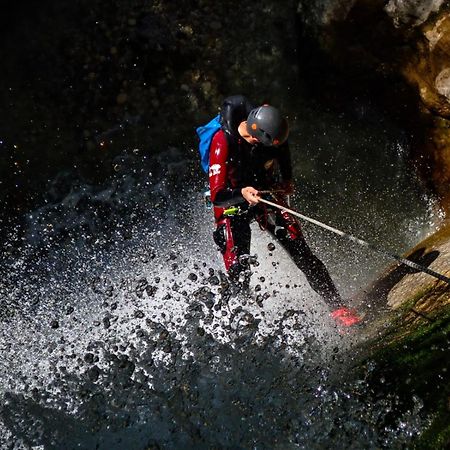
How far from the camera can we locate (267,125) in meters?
5.29

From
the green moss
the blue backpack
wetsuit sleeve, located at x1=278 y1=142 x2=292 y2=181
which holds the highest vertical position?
the blue backpack

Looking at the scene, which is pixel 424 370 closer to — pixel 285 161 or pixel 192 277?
pixel 285 161

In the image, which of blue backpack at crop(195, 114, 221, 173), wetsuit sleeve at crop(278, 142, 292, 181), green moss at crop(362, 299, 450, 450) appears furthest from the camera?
wetsuit sleeve at crop(278, 142, 292, 181)

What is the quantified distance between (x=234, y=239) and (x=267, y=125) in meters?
1.51

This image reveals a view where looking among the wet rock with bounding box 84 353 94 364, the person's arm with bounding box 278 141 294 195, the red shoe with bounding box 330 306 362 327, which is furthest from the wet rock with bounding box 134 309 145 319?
the person's arm with bounding box 278 141 294 195

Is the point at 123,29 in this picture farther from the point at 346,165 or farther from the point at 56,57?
the point at 346,165

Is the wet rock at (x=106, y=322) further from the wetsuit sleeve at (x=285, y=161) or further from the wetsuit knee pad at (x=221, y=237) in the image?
the wetsuit sleeve at (x=285, y=161)

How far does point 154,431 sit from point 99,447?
0.61 metres

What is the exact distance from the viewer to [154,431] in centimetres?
584

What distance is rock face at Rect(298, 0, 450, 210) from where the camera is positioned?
6926 millimetres

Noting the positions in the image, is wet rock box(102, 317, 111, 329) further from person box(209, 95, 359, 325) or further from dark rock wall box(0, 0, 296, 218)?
dark rock wall box(0, 0, 296, 218)

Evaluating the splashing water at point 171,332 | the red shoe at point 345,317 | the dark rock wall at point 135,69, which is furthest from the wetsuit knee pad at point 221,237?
the dark rock wall at point 135,69

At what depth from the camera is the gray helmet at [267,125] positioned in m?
5.28

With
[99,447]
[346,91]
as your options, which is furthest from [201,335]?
[346,91]
